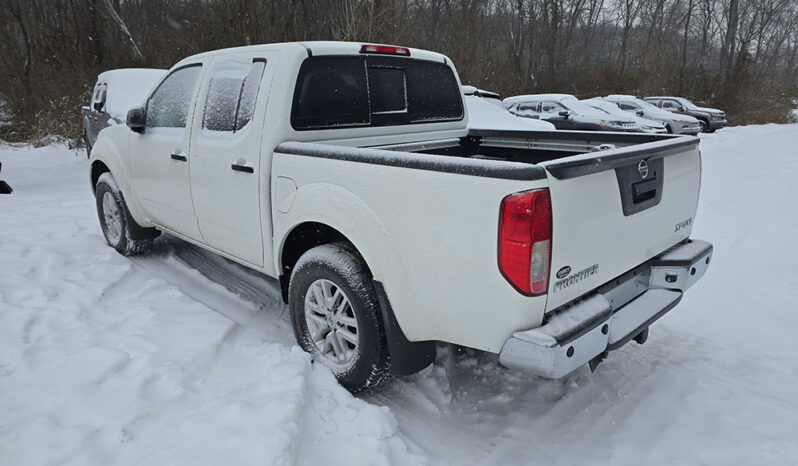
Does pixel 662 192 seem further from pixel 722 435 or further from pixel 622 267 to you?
pixel 722 435

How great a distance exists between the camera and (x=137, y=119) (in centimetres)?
455

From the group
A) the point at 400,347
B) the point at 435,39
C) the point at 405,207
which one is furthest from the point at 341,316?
the point at 435,39

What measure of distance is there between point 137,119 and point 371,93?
6.71 feet

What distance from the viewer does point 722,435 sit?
2910 mm

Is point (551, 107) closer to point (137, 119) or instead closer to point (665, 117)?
point (665, 117)

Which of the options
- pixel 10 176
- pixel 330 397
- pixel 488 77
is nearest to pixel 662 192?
pixel 330 397

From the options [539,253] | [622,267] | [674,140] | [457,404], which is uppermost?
[674,140]

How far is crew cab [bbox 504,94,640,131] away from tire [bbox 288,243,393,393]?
47.9 ft

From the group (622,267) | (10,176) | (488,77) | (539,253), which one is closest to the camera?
(539,253)

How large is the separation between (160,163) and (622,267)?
3.57 meters

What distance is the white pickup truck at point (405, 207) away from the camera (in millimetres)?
2393

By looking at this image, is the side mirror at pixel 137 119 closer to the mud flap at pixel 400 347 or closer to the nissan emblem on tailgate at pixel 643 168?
the mud flap at pixel 400 347

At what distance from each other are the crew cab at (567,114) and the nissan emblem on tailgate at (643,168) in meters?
14.1

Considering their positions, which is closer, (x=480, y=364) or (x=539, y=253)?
(x=539, y=253)
